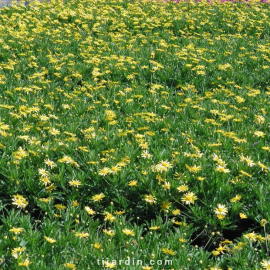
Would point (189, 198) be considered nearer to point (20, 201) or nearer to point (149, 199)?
point (149, 199)

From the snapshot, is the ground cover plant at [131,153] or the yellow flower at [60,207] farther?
the yellow flower at [60,207]

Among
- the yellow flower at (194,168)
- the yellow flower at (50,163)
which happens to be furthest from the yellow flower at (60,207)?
the yellow flower at (194,168)

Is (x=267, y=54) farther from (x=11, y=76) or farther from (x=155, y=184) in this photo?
(x=155, y=184)

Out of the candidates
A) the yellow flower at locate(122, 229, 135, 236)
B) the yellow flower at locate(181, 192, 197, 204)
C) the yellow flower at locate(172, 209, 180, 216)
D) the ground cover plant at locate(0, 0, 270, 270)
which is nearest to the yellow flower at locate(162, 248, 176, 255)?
the ground cover plant at locate(0, 0, 270, 270)

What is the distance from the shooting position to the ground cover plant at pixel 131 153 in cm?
260

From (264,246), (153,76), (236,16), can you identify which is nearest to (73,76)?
(153,76)

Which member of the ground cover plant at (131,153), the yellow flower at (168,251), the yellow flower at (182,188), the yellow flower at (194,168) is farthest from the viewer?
the yellow flower at (194,168)

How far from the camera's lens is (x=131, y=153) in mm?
3527

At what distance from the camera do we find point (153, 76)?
565 centimetres

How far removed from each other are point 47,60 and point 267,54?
3.32 m

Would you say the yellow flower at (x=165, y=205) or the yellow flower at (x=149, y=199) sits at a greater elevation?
the yellow flower at (x=149, y=199)

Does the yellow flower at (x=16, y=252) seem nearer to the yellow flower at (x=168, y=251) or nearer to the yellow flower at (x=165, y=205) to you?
the yellow flower at (x=168, y=251)

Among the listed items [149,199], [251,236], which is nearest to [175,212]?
[149,199]

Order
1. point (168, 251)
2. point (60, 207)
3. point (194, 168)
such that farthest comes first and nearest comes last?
point (194, 168) < point (60, 207) < point (168, 251)
